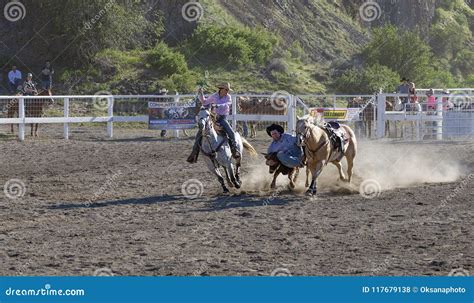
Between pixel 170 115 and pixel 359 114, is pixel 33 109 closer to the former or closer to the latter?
pixel 170 115

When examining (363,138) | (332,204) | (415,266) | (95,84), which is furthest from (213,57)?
(415,266)

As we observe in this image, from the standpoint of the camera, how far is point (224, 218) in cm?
1355

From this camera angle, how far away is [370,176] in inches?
723

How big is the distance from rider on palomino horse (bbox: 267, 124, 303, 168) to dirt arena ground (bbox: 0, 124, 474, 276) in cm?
60

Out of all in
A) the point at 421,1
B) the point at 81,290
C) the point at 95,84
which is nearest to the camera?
the point at 81,290

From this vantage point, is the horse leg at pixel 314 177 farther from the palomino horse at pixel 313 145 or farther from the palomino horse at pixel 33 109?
the palomino horse at pixel 33 109

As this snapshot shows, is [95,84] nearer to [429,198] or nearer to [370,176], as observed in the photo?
[370,176]

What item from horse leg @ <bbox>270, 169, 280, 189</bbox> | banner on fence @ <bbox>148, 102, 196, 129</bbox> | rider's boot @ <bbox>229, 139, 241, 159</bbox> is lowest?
horse leg @ <bbox>270, 169, 280, 189</bbox>

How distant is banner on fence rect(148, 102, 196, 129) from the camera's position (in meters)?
28.4

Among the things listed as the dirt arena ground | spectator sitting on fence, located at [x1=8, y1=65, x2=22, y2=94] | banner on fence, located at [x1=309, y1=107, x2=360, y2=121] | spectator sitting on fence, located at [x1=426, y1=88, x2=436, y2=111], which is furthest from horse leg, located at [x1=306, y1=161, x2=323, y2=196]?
spectator sitting on fence, located at [x1=8, y1=65, x2=22, y2=94]

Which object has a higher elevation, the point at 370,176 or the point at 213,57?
the point at 213,57

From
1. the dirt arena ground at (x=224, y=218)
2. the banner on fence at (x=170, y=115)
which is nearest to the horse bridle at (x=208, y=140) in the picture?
the dirt arena ground at (x=224, y=218)

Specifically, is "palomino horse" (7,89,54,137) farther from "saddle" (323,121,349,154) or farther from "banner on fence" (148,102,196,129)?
"saddle" (323,121,349,154)

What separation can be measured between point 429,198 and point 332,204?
1.77 metres
